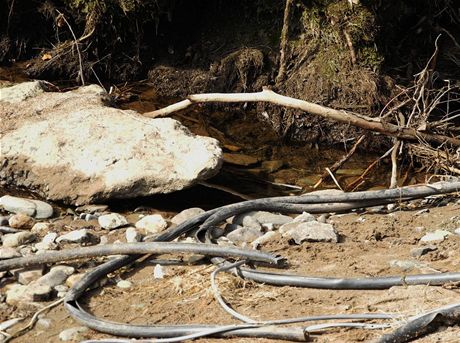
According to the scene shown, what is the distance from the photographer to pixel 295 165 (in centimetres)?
705

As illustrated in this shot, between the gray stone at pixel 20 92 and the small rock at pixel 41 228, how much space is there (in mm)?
1840

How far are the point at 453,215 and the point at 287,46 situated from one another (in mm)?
3888

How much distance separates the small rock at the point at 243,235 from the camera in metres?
4.71

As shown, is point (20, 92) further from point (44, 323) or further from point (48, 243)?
point (44, 323)

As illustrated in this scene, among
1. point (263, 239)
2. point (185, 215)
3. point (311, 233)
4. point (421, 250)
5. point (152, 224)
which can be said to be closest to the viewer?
point (421, 250)

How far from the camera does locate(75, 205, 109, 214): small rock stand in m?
5.43

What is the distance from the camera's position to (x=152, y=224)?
5.04 m

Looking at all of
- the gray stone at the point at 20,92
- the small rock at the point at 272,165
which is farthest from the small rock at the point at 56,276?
the small rock at the point at 272,165

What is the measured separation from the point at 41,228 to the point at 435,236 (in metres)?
2.46

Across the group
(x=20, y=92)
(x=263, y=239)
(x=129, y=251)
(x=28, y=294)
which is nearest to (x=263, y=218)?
(x=263, y=239)

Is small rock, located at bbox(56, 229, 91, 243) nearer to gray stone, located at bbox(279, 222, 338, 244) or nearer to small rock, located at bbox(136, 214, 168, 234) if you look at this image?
small rock, located at bbox(136, 214, 168, 234)

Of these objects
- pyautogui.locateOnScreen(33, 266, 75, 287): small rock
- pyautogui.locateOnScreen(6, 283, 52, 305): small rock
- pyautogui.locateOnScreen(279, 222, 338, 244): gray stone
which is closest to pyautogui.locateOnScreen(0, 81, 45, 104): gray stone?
pyautogui.locateOnScreen(33, 266, 75, 287): small rock

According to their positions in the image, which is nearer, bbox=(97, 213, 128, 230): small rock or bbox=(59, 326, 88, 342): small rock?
bbox=(59, 326, 88, 342): small rock

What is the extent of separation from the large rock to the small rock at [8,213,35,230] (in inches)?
18.3
